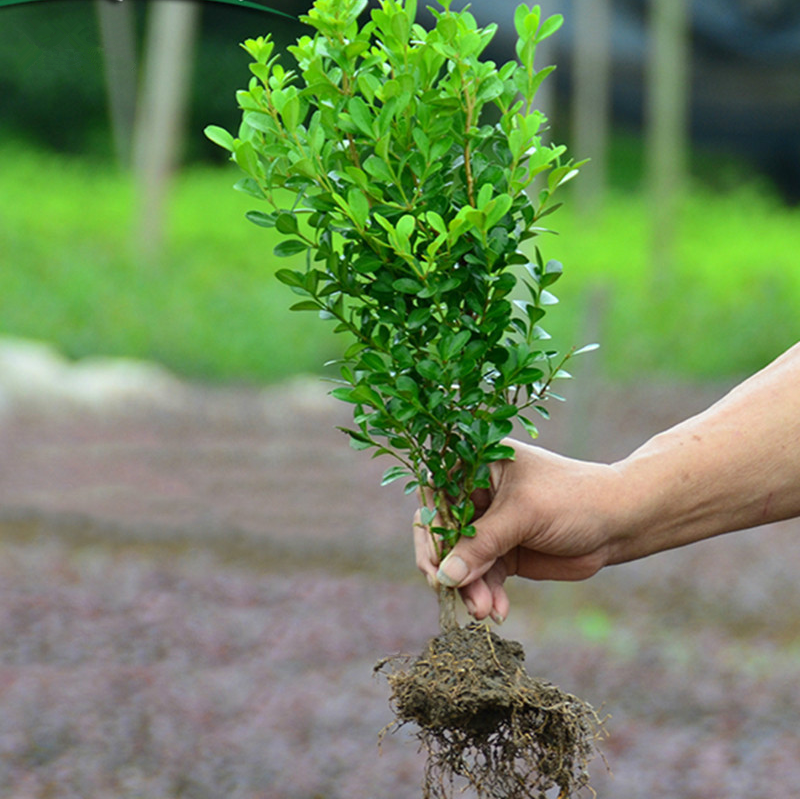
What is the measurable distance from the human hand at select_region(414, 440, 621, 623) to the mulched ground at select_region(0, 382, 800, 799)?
204 cm

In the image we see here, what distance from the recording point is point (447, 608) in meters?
1.94

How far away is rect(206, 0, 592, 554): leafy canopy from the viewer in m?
1.74

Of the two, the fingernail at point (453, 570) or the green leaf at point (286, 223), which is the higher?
the green leaf at point (286, 223)

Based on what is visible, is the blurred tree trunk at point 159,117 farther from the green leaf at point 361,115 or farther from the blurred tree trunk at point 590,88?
the green leaf at point 361,115

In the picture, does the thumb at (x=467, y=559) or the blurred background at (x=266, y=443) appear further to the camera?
the blurred background at (x=266, y=443)

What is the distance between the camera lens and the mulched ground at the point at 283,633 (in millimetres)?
3902

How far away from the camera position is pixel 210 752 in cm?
393

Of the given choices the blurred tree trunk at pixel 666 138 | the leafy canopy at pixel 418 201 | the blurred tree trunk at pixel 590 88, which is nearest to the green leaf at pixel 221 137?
the leafy canopy at pixel 418 201

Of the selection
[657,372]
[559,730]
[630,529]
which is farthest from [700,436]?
[657,372]

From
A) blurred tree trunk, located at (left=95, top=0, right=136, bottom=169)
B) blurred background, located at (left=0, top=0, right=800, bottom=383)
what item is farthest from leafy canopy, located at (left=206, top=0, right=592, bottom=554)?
blurred tree trunk, located at (left=95, top=0, right=136, bottom=169)

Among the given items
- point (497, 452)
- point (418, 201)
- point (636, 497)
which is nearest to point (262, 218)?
point (418, 201)

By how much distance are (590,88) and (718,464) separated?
632 inches

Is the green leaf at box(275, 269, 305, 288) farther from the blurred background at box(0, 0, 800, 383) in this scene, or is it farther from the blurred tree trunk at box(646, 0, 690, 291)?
the blurred tree trunk at box(646, 0, 690, 291)

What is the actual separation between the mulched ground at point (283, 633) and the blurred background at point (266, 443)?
0.06 ft
